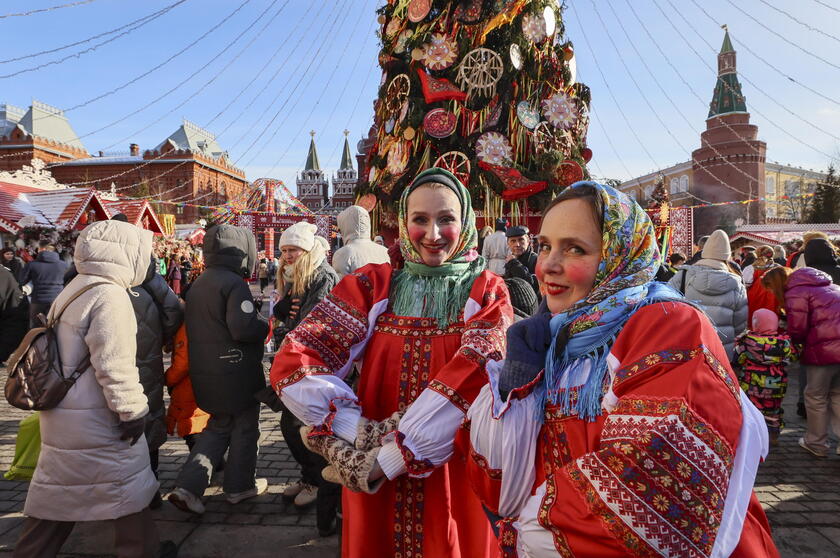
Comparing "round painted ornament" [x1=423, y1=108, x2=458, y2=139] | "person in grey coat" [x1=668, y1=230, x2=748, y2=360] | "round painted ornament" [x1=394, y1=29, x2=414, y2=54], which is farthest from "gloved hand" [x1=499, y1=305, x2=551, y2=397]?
"round painted ornament" [x1=394, y1=29, x2=414, y2=54]

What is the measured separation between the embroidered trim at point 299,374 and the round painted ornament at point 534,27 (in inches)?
459

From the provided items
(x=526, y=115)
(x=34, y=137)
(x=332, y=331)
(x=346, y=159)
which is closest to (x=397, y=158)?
(x=526, y=115)

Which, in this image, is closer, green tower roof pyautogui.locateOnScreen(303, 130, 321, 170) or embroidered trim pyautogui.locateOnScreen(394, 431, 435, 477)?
embroidered trim pyautogui.locateOnScreen(394, 431, 435, 477)

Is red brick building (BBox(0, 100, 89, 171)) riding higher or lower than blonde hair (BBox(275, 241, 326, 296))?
higher

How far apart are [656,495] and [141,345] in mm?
3376

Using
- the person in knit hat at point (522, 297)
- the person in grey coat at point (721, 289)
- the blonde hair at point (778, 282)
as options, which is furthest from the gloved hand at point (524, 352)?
the blonde hair at point (778, 282)

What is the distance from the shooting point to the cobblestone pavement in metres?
2.96

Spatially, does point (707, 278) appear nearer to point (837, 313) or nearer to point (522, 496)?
point (837, 313)

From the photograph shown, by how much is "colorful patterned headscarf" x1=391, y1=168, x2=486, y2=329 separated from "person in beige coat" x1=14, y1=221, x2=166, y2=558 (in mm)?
1552

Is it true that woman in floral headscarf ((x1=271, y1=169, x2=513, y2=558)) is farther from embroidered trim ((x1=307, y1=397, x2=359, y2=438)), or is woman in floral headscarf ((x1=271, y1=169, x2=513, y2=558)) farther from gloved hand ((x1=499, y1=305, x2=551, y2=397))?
gloved hand ((x1=499, y1=305, x2=551, y2=397))

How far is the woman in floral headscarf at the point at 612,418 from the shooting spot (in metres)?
0.95

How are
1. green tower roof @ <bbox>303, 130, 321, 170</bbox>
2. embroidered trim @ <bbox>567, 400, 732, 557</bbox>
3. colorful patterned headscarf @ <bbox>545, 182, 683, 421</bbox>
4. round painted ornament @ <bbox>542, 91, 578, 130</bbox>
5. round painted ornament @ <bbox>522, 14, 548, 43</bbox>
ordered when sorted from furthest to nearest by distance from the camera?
green tower roof @ <bbox>303, 130, 321, 170</bbox>
round painted ornament @ <bbox>542, 91, 578, 130</bbox>
round painted ornament @ <bbox>522, 14, 548, 43</bbox>
colorful patterned headscarf @ <bbox>545, 182, 683, 421</bbox>
embroidered trim @ <bbox>567, 400, 732, 557</bbox>

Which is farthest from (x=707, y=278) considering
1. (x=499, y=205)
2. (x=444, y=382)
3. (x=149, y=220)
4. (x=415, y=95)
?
(x=149, y=220)

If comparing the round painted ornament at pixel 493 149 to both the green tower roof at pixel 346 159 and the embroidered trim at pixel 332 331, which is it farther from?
the green tower roof at pixel 346 159
